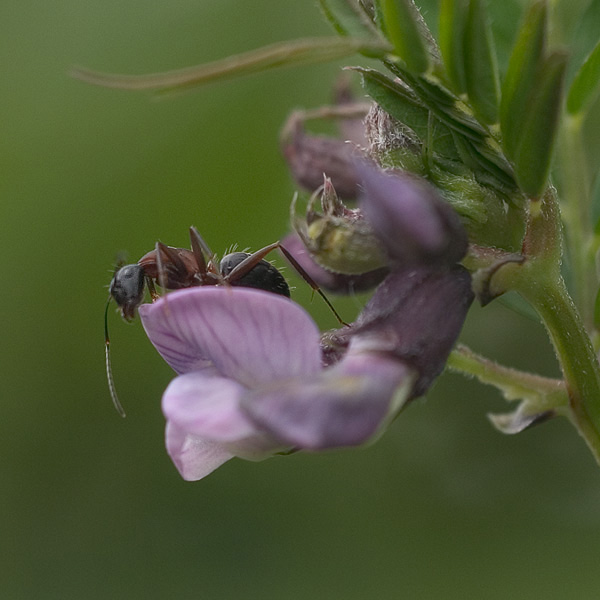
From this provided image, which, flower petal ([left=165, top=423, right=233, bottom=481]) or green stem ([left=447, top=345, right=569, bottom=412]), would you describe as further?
green stem ([left=447, top=345, right=569, bottom=412])

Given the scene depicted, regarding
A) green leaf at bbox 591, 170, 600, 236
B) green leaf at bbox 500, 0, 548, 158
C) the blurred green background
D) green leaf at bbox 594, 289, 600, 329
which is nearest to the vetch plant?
green leaf at bbox 500, 0, 548, 158

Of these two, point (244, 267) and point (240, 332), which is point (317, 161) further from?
point (240, 332)

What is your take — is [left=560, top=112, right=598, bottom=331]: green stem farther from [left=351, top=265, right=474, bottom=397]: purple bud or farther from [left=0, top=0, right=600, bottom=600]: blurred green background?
[left=0, top=0, right=600, bottom=600]: blurred green background

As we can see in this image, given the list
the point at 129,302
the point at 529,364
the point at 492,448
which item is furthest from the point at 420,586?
the point at 129,302

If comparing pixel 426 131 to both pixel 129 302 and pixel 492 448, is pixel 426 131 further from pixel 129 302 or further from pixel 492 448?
pixel 492 448

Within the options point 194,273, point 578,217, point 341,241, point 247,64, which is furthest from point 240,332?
point 578,217
